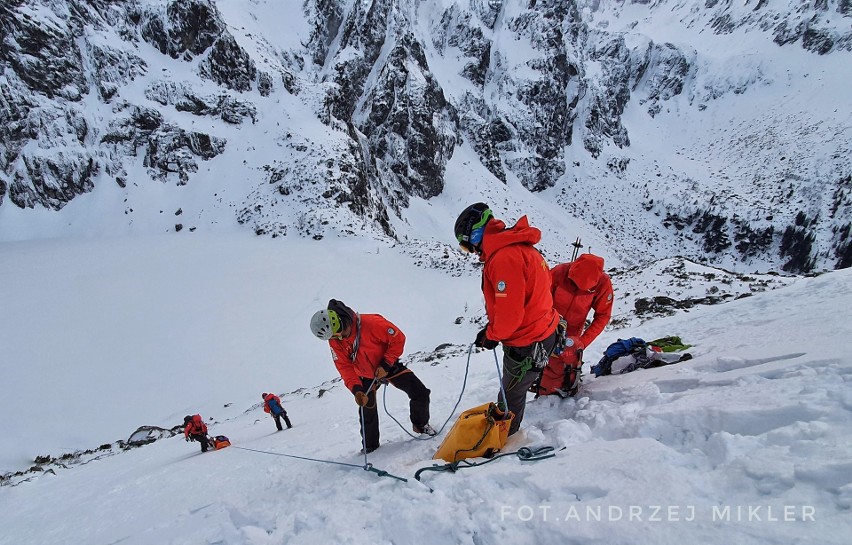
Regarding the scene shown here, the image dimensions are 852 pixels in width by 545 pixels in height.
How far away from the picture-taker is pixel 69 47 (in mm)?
26562

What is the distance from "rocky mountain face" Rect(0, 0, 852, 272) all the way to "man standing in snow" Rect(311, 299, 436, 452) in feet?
67.9

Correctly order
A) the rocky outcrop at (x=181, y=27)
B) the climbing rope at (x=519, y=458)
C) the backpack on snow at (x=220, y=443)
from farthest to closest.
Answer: the rocky outcrop at (x=181, y=27) → the backpack on snow at (x=220, y=443) → the climbing rope at (x=519, y=458)

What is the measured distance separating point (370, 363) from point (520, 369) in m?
1.65

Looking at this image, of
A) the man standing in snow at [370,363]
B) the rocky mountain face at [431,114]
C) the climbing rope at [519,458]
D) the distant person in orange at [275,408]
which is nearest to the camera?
the climbing rope at [519,458]

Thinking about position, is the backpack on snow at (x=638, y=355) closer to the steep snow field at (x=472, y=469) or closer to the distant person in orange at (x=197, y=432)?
the steep snow field at (x=472, y=469)

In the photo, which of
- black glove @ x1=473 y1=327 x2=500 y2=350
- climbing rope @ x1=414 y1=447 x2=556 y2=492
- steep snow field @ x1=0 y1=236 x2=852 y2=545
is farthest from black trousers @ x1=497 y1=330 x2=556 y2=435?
climbing rope @ x1=414 y1=447 x2=556 y2=492

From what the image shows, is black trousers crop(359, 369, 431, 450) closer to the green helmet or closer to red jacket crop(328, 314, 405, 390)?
red jacket crop(328, 314, 405, 390)

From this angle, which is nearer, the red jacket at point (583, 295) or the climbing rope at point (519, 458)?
the climbing rope at point (519, 458)

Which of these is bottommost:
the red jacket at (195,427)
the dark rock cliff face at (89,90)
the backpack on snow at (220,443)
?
the backpack on snow at (220,443)

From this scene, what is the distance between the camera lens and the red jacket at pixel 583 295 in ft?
15.3

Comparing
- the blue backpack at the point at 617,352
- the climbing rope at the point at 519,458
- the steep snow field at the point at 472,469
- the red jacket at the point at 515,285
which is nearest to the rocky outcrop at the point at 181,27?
the steep snow field at the point at 472,469

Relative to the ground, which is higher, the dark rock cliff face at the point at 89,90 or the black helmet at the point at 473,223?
the dark rock cliff face at the point at 89,90

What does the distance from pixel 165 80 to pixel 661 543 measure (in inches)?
1442

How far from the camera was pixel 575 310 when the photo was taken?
15.8ft
